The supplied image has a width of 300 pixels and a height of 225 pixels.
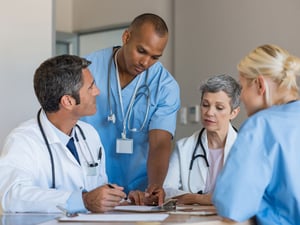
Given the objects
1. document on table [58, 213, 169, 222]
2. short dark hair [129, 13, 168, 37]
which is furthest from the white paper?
short dark hair [129, 13, 168, 37]

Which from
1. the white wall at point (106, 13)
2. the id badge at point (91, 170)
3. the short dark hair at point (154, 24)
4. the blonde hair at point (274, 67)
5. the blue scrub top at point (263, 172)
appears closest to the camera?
the blue scrub top at point (263, 172)

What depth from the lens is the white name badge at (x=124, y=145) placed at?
2.44 m

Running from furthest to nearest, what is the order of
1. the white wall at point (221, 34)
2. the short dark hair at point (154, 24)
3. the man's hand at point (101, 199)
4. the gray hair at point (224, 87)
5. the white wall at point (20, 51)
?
the white wall at point (221, 34), the white wall at point (20, 51), the gray hair at point (224, 87), the short dark hair at point (154, 24), the man's hand at point (101, 199)

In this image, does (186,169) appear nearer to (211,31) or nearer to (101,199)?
(101,199)

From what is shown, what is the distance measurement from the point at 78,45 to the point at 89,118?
290cm

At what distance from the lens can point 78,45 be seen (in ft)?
17.4

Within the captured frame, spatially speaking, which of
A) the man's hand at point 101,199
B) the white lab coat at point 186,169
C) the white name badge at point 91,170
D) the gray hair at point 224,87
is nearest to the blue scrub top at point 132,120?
the white lab coat at point 186,169

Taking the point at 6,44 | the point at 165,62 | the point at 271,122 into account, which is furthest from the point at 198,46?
the point at 271,122

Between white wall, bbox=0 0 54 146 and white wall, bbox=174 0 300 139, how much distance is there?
50.1 inches

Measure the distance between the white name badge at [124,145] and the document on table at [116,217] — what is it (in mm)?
746

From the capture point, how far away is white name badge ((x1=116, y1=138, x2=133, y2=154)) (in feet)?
7.99

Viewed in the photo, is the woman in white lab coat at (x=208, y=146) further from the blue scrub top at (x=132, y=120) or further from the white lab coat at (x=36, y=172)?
the white lab coat at (x=36, y=172)

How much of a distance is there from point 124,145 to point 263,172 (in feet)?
3.57

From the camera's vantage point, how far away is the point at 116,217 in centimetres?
161
